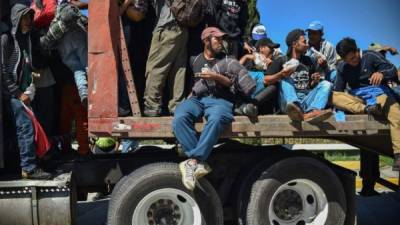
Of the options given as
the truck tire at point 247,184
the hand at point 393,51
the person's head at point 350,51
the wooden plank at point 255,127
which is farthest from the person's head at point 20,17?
the hand at point 393,51

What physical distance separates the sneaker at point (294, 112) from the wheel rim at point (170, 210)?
49.3 inches

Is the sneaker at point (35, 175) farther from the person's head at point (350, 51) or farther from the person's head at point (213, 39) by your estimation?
the person's head at point (350, 51)

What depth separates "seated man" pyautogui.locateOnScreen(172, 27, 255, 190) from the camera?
15.3 feet

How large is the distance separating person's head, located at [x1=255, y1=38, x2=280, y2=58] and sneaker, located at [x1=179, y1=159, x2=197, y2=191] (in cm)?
181

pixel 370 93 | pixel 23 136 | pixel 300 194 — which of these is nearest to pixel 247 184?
pixel 300 194

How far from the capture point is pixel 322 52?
6277 mm

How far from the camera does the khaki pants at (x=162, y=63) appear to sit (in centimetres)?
515

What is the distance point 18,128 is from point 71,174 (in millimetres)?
676

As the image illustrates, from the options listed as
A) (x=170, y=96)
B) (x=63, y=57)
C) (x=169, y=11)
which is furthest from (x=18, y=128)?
(x=169, y=11)

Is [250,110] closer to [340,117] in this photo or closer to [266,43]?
[340,117]

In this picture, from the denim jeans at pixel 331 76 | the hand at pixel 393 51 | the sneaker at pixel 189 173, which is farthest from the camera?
the denim jeans at pixel 331 76

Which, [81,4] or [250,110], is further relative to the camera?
[81,4]

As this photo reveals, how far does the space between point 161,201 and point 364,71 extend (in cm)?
261

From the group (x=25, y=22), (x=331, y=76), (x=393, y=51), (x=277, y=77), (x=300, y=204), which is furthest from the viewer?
(x=331, y=76)
